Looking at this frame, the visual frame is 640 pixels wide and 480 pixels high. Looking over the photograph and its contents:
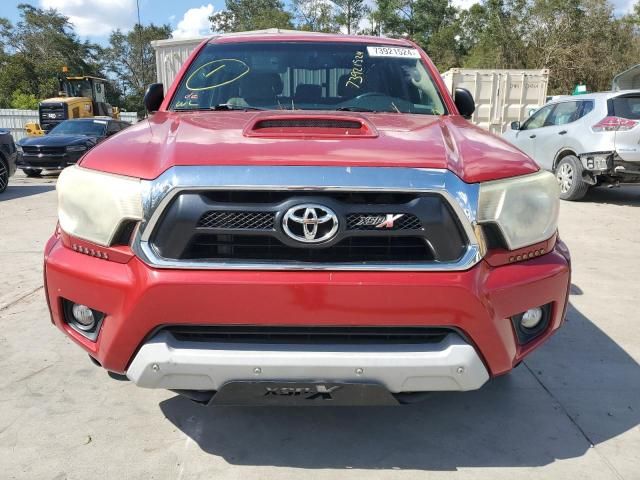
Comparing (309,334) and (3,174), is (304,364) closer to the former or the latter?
(309,334)

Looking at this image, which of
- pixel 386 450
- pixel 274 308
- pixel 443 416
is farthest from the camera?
pixel 443 416

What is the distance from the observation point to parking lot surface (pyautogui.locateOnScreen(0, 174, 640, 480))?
90.2 inches

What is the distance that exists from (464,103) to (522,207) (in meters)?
1.57

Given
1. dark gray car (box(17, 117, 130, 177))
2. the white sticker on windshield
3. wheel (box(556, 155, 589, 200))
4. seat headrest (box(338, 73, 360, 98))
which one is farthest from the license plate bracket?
dark gray car (box(17, 117, 130, 177))

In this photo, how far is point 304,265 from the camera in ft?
6.29

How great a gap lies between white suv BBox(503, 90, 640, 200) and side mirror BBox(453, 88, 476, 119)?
5668 mm

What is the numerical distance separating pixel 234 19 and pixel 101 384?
7316cm

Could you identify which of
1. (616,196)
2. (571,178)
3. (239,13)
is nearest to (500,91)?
(616,196)

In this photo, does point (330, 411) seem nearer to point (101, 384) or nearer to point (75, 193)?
point (101, 384)

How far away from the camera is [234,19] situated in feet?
227

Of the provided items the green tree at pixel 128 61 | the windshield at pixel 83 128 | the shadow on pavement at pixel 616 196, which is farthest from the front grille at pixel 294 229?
the green tree at pixel 128 61

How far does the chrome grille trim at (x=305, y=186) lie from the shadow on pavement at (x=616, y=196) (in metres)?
8.25

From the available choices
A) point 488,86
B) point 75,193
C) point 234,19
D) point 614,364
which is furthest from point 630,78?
point 234,19

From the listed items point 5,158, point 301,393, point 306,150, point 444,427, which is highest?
point 306,150
